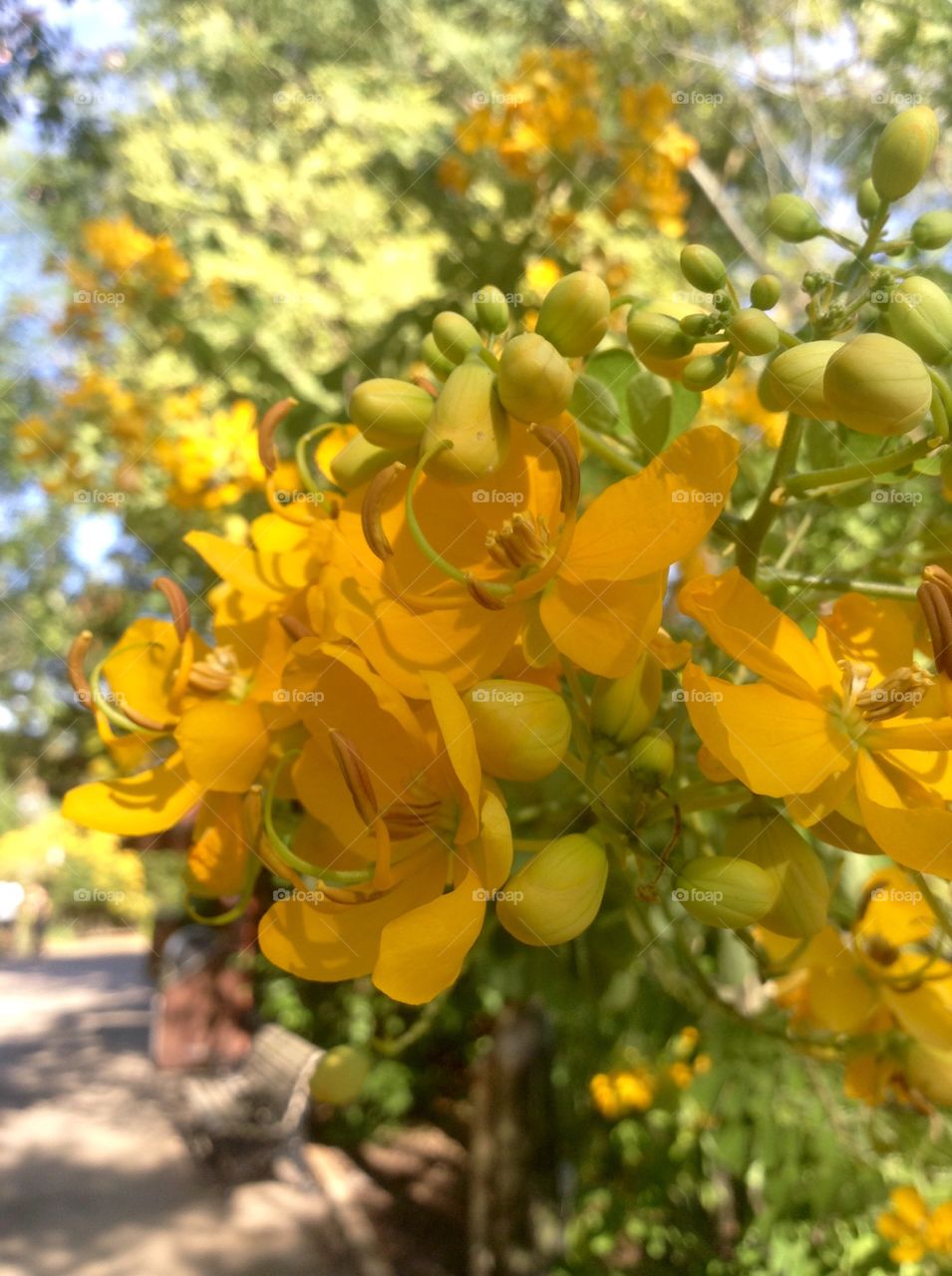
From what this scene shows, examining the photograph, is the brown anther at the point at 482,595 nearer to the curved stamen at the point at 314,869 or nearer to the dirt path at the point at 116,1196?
the curved stamen at the point at 314,869

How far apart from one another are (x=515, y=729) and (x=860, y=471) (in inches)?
11.6

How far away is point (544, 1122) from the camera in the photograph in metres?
3.18

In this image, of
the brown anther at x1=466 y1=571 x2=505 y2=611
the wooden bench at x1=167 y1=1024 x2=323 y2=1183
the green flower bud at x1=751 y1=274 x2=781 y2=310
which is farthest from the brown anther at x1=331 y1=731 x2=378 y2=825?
the wooden bench at x1=167 y1=1024 x2=323 y2=1183

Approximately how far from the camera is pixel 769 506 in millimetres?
666

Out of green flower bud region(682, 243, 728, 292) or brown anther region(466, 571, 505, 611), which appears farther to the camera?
green flower bud region(682, 243, 728, 292)

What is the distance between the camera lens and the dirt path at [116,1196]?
3.76 metres

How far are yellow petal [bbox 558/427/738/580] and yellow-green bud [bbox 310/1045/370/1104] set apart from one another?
0.62m

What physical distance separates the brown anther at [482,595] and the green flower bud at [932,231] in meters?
0.47

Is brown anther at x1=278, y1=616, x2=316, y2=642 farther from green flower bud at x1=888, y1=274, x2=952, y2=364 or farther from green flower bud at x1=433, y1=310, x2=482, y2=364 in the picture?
green flower bud at x1=888, y1=274, x2=952, y2=364

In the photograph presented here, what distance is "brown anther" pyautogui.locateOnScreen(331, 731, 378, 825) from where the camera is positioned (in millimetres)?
501

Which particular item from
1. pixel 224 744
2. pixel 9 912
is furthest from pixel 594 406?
pixel 9 912

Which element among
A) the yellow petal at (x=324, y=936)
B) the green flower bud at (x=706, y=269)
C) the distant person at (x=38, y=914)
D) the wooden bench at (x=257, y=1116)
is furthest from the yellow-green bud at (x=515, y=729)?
the distant person at (x=38, y=914)

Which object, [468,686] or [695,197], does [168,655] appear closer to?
[468,686]

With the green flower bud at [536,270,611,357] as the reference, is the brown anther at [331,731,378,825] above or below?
below
